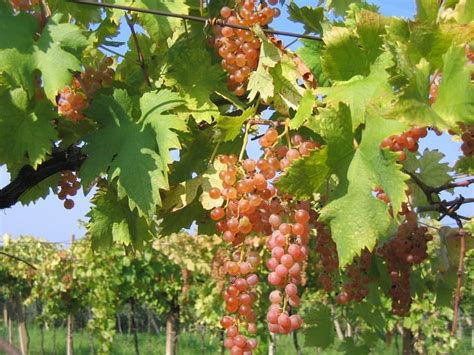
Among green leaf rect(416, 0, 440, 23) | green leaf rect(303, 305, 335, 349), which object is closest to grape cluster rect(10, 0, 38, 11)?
green leaf rect(416, 0, 440, 23)

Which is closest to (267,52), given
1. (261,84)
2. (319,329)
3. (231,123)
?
(261,84)

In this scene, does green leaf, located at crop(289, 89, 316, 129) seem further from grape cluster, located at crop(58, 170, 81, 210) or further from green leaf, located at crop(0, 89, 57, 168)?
grape cluster, located at crop(58, 170, 81, 210)

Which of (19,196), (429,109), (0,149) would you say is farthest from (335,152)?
(19,196)

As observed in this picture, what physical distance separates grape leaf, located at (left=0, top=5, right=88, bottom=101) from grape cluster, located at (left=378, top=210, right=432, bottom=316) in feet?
3.73

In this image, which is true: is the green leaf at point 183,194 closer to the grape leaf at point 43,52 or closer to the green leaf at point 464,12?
the grape leaf at point 43,52

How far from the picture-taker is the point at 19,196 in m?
2.05

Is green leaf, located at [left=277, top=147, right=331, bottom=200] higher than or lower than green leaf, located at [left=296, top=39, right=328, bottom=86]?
lower

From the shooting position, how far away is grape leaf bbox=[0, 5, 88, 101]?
5.07ft

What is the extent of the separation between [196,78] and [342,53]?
48cm

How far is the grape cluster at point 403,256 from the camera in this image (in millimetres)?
2197

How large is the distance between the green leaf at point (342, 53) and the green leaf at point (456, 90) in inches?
10.0

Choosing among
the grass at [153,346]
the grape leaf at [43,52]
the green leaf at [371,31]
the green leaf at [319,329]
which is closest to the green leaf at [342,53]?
the green leaf at [371,31]

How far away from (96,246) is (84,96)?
15.5 inches

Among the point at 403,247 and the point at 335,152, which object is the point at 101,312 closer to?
the point at 403,247
